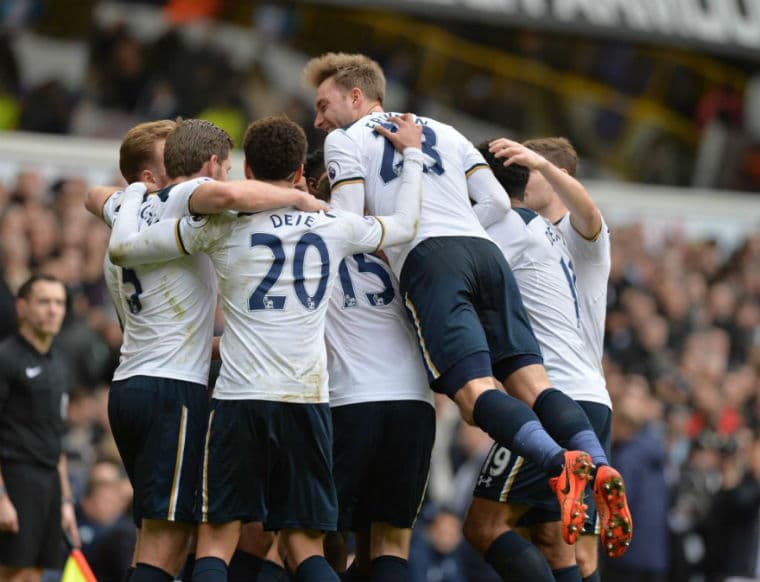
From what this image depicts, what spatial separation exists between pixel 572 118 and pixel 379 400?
56.3ft

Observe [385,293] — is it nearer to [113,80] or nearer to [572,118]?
[113,80]

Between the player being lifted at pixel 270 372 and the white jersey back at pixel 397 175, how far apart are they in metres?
0.45

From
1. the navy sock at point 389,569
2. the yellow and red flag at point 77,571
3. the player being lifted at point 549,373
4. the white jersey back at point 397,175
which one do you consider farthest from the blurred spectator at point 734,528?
the white jersey back at point 397,175

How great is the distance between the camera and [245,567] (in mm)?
7387

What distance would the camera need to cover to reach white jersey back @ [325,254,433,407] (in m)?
7.21

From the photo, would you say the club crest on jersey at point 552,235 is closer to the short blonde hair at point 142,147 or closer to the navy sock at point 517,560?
the navy sock at point 517,560

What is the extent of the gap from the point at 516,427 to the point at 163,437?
65.3 inches

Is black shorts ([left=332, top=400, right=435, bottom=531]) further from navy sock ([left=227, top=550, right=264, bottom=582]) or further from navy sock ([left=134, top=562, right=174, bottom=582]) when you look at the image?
navy sock ([left=134, top=562, right=174, bottom=582])

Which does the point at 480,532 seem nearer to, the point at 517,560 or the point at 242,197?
the point at 517,560

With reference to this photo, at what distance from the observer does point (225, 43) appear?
67.5 feet

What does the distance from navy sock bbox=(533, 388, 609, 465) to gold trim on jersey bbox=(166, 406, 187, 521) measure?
1697mm

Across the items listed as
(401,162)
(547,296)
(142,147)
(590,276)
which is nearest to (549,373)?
(547,296)

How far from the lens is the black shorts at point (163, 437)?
6.72 metres

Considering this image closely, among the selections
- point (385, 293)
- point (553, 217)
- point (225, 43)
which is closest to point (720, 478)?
point (553, 217)
